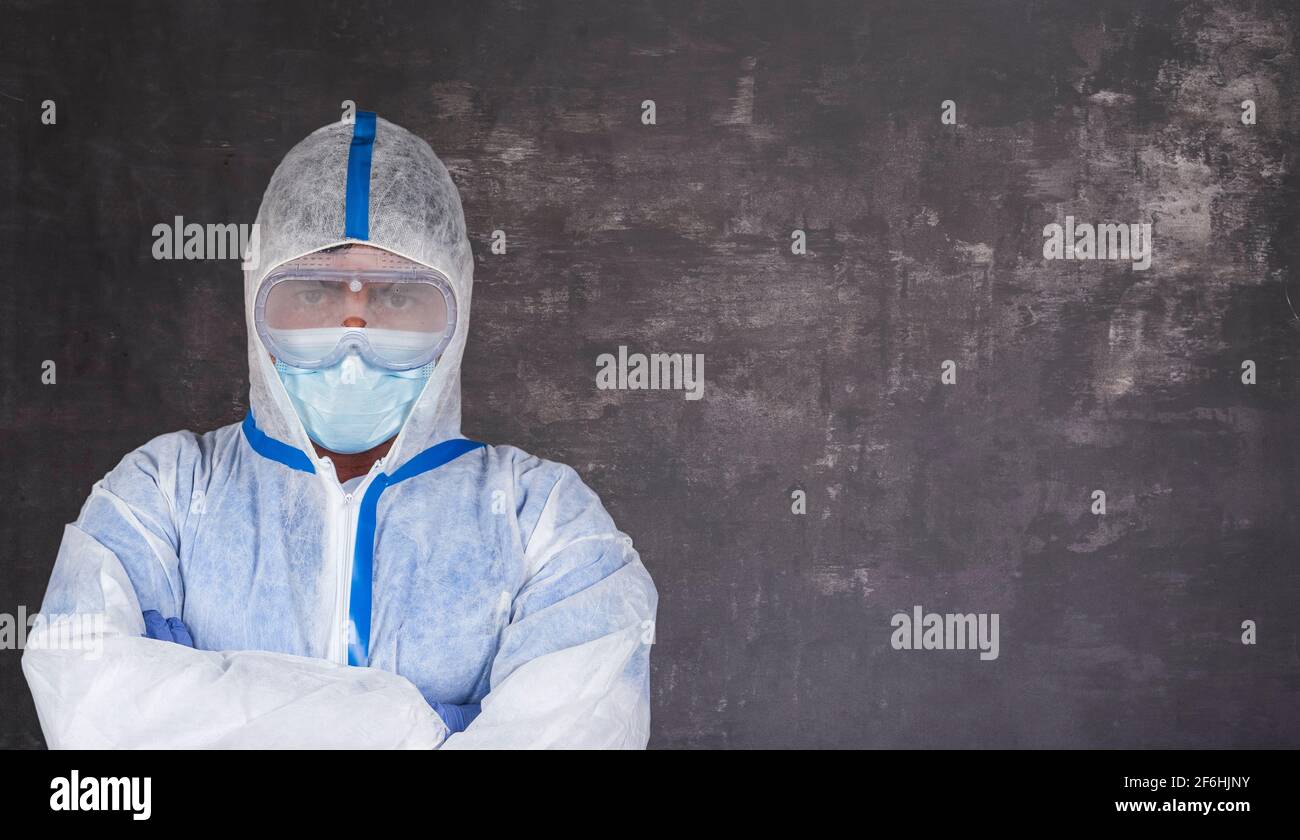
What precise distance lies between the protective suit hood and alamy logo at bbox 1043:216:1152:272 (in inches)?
91.1

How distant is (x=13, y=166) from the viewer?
3.31 metres

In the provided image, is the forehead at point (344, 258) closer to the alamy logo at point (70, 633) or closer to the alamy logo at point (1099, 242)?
the alamy logo at point (70, 633)

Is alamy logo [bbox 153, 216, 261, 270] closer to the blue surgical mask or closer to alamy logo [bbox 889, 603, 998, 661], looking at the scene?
the blue surgical mask

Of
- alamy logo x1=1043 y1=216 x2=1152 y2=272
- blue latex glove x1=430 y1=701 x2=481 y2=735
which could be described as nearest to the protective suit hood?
blue latex glove x1=430 y1=701 x2=481 y2=735

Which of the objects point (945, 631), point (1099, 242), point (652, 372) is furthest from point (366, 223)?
point (1099, 242)

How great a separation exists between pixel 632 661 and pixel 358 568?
0.37 m

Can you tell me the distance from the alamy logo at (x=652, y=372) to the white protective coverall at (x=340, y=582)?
1724 millimetres

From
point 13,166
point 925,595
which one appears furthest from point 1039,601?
point 13,166

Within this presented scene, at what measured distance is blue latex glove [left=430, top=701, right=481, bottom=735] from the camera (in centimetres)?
144

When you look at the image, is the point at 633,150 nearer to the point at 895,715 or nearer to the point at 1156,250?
the point at 1156,250

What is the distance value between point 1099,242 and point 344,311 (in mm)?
2607

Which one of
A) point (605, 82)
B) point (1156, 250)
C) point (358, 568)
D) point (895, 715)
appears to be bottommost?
point (895, 715)
